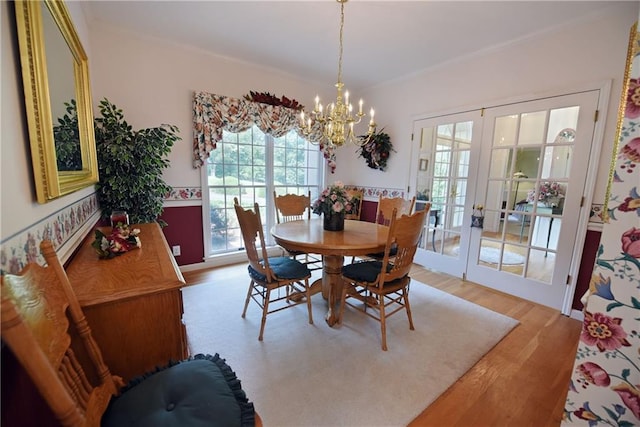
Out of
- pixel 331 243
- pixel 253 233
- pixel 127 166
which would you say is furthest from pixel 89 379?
pixel 127 166

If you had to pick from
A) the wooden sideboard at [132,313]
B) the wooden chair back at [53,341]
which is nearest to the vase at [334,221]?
the wooden sideboard at [132,313]

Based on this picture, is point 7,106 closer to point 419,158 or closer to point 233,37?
point 233,37

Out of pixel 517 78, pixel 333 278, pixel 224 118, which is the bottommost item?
pixel 333 278

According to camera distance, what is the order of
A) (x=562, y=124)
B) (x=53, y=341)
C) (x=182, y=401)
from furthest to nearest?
(x=562, y=124) → (x=182, y=401) → (x=53, y=341)

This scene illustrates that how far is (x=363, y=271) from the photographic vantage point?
2.12 m

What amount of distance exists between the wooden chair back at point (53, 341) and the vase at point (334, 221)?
1.68 metres

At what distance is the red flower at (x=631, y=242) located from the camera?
1029 mm

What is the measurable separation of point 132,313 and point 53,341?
12.2 inches

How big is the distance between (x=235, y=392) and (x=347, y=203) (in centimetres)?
161

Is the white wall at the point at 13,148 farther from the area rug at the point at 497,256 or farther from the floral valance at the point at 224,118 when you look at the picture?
the area rug at the point at 497,256

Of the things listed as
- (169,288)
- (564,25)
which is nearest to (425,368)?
(169,288)

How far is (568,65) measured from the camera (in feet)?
7.77

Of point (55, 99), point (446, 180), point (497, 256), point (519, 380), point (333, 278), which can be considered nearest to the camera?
point (55, 99)

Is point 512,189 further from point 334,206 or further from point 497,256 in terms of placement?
point 334,206
